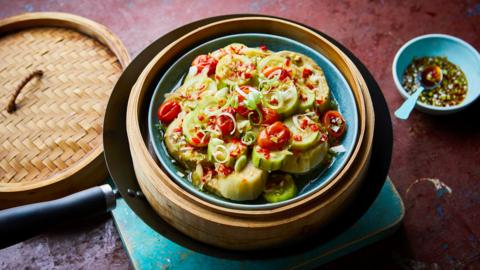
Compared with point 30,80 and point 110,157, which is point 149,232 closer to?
point 110,157

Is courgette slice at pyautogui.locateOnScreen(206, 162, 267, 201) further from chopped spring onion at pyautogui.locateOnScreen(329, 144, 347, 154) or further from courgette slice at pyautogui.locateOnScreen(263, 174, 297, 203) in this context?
chopped spring onion at pyautogui.locateOnScreen(329, 144, 347, 154)

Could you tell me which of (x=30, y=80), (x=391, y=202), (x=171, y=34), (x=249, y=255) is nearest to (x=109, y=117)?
(x=171, y=34)

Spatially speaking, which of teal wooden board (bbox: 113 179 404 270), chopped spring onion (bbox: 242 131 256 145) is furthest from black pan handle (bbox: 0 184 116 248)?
chopped spring onion (bbox: 242 131 256 145)

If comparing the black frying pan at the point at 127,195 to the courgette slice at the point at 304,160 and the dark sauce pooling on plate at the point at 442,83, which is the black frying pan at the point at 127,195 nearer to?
the courgette slice at the point at 304,160

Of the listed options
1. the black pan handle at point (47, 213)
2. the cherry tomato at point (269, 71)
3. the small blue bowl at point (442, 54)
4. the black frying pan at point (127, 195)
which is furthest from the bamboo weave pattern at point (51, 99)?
the small blue bowl at point (442, 54)

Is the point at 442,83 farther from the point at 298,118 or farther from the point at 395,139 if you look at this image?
the point at 298,118

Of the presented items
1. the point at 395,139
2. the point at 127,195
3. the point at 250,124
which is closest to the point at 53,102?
the point at 127,195
